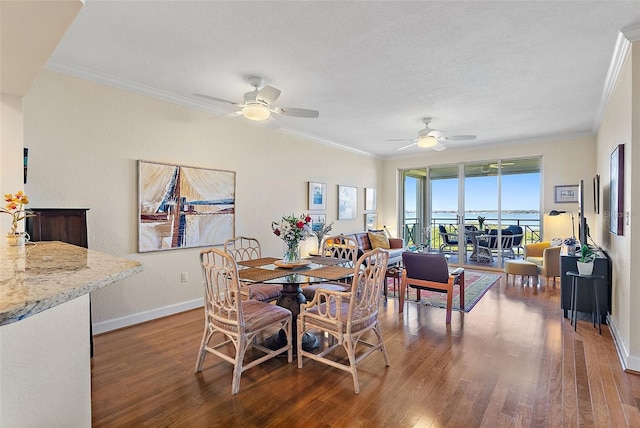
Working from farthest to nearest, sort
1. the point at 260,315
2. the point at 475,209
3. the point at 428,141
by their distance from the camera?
the point at 475,209 < the point at 428,141 < the point at 260,315

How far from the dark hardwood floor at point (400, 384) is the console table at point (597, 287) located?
1.05 feet

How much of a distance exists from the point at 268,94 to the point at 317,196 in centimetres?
316

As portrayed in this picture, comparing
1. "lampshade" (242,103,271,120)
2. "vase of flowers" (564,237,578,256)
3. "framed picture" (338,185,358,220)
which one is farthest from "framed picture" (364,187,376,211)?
"lampshade" (242,103,271,120)

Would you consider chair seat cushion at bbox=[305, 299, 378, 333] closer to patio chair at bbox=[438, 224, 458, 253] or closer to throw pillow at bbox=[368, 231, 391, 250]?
throw pillow at bbox=[368, 231, 391, 250]

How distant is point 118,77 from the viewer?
3354 mm

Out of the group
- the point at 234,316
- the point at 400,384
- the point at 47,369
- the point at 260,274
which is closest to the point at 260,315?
the point at 234,316

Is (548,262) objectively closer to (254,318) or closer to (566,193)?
(566,193)

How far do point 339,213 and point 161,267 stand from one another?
12.3 feet

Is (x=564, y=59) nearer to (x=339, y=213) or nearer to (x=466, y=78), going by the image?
(x=466, y=78)

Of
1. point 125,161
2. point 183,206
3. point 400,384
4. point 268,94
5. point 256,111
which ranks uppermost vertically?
point 268,94

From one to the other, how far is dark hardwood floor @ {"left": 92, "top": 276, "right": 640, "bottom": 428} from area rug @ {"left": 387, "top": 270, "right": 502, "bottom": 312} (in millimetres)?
901

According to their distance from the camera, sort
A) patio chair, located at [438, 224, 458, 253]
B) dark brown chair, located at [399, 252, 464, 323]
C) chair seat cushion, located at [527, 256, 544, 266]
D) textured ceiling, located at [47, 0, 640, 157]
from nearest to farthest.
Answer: textured ceiling, located at [47, 0, 640, 157] < dark brown chair, located at [399, 252, 464, 323] < chair seat cushion, located at [527, 256, 544, 266] < patio chair, located at [438, 224, 458, 253]

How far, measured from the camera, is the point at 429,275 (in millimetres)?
3953

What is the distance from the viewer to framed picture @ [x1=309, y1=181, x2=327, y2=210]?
598cm
